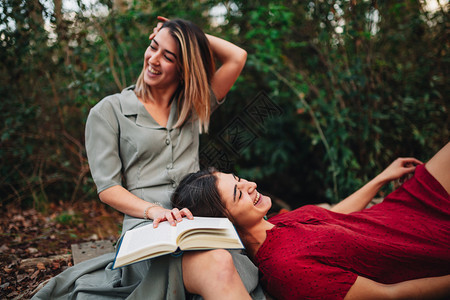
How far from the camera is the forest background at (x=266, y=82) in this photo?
3.48 metres

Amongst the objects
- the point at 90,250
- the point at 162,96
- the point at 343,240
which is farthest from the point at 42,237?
the point at 343,240

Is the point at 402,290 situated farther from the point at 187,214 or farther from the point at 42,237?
the point at 42,237

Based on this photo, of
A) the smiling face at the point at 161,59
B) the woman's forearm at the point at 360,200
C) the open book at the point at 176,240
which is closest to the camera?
the open book at the point at 176,240

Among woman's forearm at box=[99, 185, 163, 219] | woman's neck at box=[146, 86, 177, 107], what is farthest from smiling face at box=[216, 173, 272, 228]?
woman's neck at box=[146, 86, 177, 107]

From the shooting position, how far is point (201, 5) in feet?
12.8

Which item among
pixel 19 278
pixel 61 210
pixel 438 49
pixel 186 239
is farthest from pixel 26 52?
pixel 438 49

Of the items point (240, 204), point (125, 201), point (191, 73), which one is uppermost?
point (191, 73)

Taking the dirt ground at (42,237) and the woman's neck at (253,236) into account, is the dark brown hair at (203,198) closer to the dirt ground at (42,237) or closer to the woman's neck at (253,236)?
the woman's neck at (253,236)

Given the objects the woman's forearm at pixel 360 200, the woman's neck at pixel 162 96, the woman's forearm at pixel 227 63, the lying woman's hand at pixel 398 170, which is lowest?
the woman's forearm at pixel 360 200

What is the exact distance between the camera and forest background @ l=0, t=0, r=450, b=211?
3477 millimetres

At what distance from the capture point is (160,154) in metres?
2.10

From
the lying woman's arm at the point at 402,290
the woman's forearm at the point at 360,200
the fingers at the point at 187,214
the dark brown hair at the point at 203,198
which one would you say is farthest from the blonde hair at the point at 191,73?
the lying woman's arm at the point at 402,290

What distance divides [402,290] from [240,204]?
85cm

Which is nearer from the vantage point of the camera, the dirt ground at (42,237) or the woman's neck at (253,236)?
the woman's neck at (253,236)
